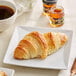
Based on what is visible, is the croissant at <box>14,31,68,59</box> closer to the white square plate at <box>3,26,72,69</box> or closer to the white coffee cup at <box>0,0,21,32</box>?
the white square plate at <box>3,26,72,69</box>

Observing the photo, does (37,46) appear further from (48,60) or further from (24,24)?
(24,24)

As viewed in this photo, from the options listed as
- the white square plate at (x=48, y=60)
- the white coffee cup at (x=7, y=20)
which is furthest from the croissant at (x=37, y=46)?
the white coffee cup at (x=7, y=20)

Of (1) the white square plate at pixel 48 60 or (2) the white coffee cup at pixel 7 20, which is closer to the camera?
(1) the white square plate at pixel 48 60

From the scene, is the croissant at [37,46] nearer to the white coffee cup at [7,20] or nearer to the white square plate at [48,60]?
the white square plate at [48,60]

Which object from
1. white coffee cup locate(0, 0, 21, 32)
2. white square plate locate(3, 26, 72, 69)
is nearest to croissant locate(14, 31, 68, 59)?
white square plate locate(3, 26, 72, 69)

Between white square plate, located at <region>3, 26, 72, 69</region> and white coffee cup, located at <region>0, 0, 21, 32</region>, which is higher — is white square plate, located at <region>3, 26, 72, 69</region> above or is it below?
below

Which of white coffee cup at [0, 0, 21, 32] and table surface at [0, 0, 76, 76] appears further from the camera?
white coffee cup at [0, 0, 21, 32]

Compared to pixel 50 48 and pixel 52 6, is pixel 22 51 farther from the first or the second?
pixel 52 6

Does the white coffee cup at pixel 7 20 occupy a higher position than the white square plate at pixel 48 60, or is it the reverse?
the white coffee cup at pixel 7 20
